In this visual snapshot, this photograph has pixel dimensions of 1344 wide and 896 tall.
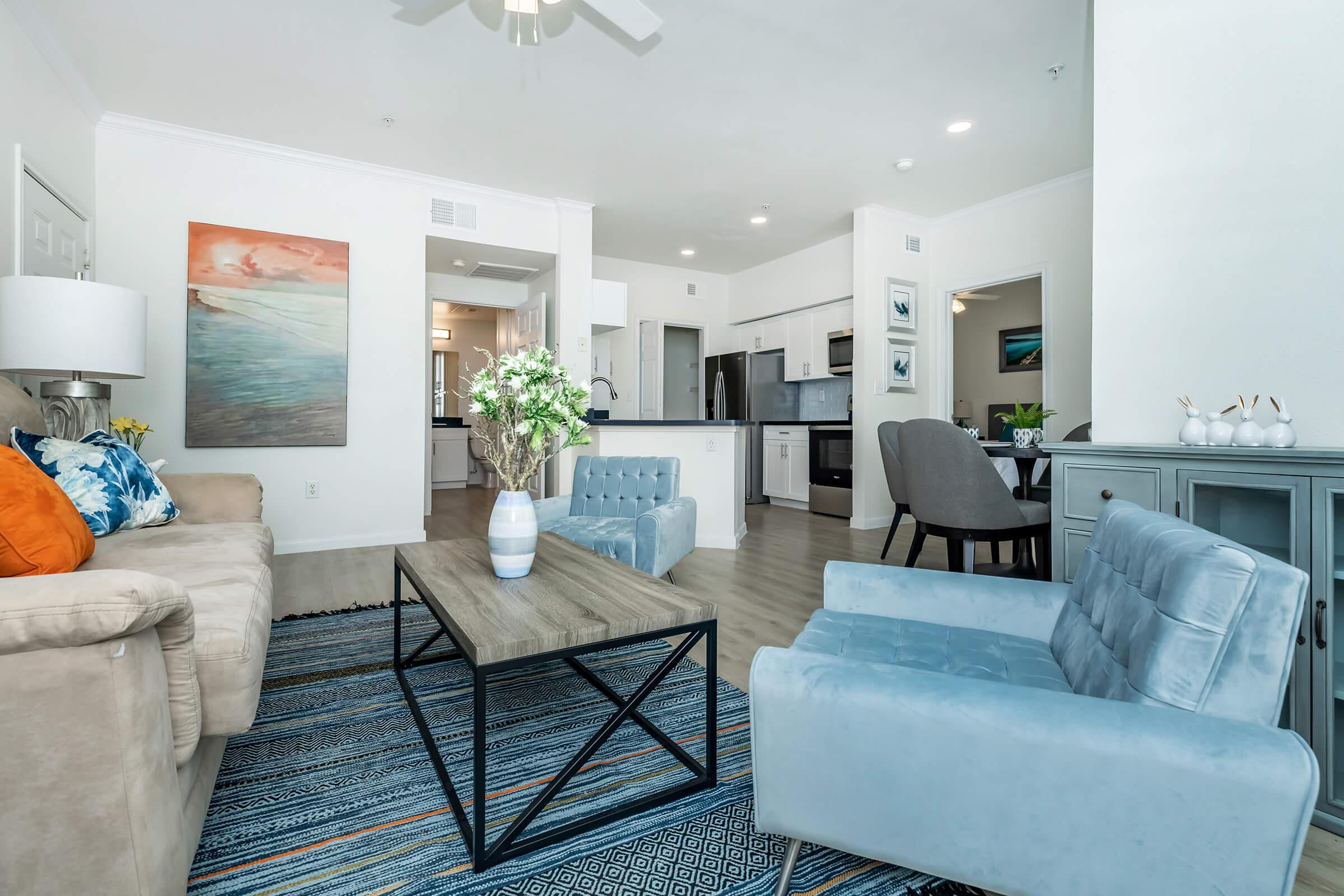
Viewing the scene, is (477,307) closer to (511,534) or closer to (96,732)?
(511,534)

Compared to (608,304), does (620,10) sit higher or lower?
higher

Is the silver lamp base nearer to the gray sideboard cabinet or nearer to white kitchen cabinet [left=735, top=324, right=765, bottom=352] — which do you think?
the gray sideboard cabinet

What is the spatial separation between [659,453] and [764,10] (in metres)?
2.82

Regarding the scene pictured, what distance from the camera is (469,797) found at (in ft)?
5.07

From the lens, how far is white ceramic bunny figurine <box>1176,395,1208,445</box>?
5.84ft

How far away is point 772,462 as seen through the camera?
22.7 feet

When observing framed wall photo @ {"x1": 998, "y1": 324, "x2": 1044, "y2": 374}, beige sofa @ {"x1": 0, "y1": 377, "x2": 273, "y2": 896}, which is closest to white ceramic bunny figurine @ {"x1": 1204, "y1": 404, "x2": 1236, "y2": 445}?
beige sofa @ {"x1": 0, "y1": 377, "x2": 273, "y2": 896}

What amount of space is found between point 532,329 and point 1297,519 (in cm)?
534

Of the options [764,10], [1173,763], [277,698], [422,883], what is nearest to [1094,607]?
[1173,763]

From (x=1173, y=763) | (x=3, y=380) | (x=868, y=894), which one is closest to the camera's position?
(x=1173, y=763)

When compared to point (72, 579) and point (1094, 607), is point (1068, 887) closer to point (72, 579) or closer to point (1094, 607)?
point (1094, 607)

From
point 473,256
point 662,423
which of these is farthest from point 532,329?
point 662,423

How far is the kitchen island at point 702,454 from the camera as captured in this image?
184 inches

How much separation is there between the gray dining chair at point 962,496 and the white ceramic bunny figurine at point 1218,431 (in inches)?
39.2
